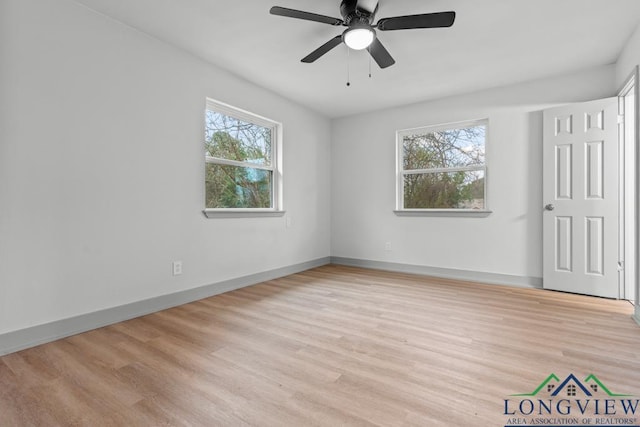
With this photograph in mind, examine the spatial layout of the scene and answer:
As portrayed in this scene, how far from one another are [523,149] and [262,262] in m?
3.41

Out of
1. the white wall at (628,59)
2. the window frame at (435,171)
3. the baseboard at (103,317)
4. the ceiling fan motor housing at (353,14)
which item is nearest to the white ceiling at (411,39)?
the white wall at (628,59)

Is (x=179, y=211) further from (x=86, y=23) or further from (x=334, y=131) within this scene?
(x=334, y=131)

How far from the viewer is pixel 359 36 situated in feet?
6.93

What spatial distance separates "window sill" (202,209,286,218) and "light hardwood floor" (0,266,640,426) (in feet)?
2.97

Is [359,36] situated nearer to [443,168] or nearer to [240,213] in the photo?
[240,213]

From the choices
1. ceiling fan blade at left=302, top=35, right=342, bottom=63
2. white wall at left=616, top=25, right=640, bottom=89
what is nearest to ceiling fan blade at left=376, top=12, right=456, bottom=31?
ceiling fan blade at left=302, top=35, right=342, bottom=63

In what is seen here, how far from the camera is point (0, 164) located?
1.85 metres

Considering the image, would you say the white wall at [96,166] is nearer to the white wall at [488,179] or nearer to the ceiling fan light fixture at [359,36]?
the ceiling fan light fixture at [359,36]

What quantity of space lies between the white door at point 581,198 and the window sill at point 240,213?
3.18 m

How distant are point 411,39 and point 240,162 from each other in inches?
85.6

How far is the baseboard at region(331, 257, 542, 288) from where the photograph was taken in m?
3.52

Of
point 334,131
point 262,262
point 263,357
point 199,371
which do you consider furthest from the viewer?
point 334,131

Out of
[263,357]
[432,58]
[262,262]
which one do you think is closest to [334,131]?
[432,58]

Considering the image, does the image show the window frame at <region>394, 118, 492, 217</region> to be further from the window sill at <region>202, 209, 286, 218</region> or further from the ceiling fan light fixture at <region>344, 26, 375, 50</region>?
the ceiling fan light fixture at <region>344, 26, 375, 50</region>
